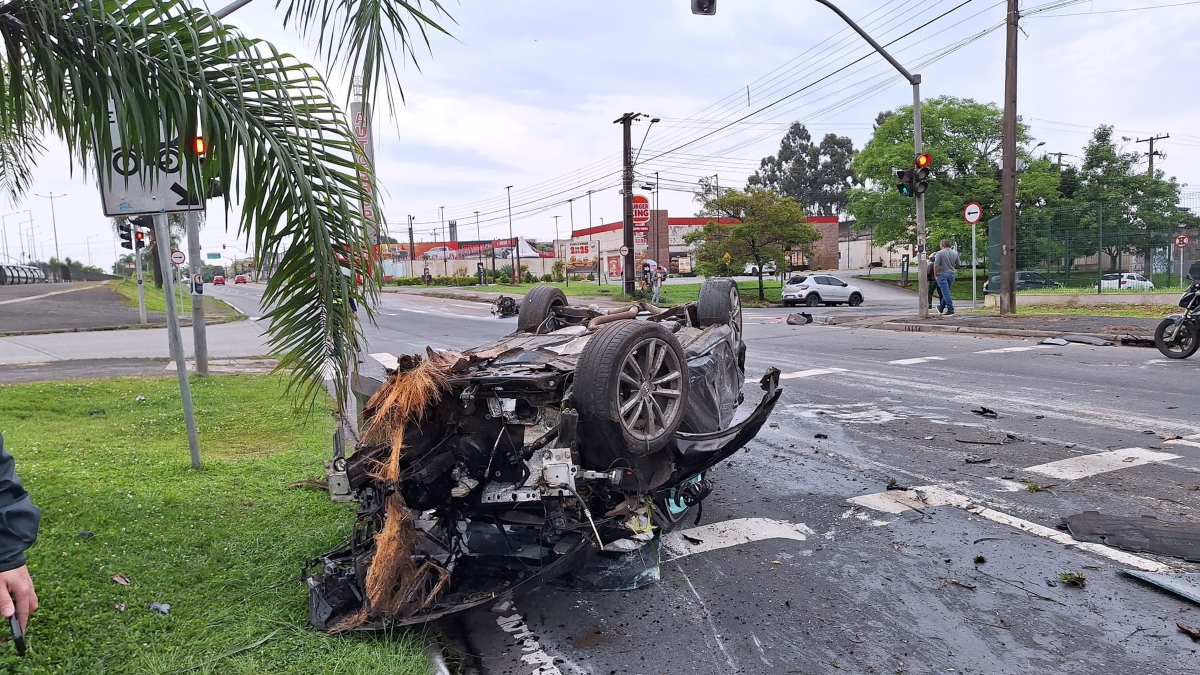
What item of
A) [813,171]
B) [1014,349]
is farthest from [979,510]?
[813,171]

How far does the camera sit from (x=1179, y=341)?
10.6 meters

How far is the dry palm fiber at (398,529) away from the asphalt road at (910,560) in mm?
406

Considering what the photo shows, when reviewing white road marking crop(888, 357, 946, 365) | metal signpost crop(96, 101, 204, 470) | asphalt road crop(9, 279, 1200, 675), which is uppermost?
metal signpost crop(96, 101, 204, 470)

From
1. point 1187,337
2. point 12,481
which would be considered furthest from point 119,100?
point 1187,337

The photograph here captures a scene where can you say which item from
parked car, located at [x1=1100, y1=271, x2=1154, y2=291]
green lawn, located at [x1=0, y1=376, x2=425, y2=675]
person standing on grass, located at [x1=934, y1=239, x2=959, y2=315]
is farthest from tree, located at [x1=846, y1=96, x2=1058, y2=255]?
green lawn, located at [x1=0, y1=376, x2=425, y2=675]

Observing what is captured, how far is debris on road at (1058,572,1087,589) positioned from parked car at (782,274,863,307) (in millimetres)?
27829

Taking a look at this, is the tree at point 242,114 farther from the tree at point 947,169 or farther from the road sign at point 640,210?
the tree at point 947,169

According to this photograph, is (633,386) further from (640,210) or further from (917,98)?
(640,210)

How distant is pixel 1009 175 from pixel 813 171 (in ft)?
226

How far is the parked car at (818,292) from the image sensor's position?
31109mm

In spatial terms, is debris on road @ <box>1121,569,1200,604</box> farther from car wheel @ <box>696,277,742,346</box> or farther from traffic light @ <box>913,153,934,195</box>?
traffic light @ <box>913,153,934,195</box>

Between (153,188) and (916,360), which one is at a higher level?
(153,188)

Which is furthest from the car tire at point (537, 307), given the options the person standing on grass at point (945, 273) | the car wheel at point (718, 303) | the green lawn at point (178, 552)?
the person standing on grass at point (945, 273)

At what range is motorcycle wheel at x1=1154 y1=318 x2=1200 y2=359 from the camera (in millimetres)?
10516
